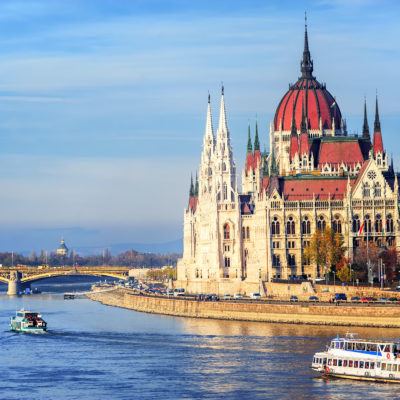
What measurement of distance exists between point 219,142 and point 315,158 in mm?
16466

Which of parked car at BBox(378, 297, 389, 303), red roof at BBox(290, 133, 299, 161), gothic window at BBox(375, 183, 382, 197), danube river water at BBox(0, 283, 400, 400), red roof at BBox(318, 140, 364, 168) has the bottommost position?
danube river water at BBox(0, 283, 400, 400)

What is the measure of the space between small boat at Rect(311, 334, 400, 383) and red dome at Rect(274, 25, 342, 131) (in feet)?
344

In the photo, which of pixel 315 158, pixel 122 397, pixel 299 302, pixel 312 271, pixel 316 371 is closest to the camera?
pixel 122 397

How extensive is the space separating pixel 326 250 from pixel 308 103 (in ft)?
139

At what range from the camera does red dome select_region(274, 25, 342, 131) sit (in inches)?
7657

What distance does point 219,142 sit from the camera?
19038 centimetres

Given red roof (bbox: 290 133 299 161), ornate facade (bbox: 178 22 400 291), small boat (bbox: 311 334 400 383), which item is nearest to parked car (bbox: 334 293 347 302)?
ornate facade (bbox: 178 22 400 291)

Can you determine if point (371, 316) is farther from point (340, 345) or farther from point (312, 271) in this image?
point (312, 271)

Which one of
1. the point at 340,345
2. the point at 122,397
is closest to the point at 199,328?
the point at 340,345

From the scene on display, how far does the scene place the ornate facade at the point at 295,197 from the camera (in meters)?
164

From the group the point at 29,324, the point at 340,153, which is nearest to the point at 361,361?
the point at 29,324

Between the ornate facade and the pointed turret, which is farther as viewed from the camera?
the pointed turret

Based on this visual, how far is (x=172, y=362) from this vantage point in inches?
3858

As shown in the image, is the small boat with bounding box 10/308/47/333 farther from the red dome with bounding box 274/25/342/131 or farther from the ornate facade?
the red dome with bounding box 274/25/342/131
